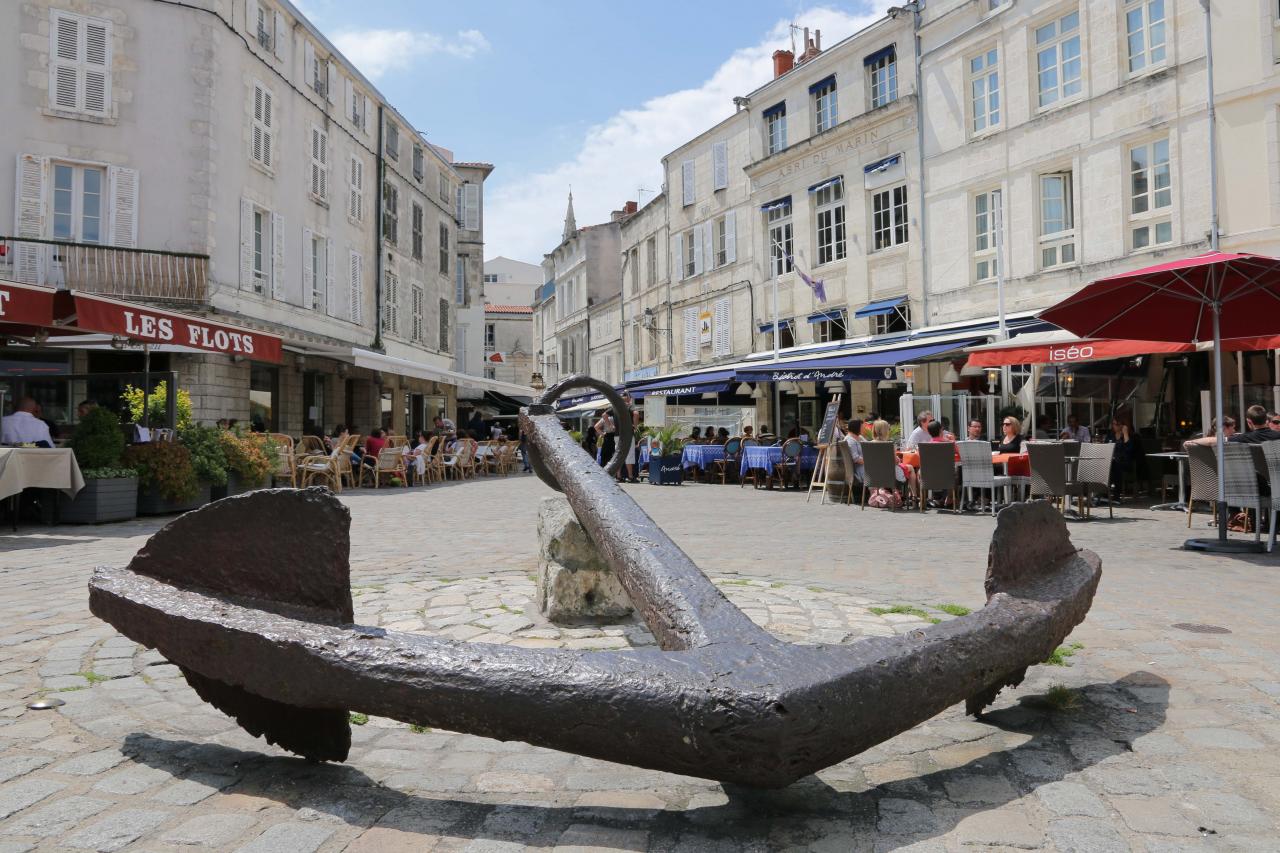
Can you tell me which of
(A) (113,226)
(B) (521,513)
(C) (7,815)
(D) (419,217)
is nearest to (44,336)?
(B) (521,513)

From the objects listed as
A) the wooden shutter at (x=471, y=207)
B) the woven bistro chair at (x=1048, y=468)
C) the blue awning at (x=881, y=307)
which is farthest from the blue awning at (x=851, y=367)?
the wooden shutter at (x=471, y=207)

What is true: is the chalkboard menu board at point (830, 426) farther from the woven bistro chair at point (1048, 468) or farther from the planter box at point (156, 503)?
the planter box at point (156, 503)

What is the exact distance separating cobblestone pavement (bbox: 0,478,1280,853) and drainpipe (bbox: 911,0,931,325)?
46.0 feet

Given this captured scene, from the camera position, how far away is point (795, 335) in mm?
21750

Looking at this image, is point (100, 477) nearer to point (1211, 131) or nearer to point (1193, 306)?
point (1193, 306)

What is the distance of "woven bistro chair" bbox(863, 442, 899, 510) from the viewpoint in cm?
1068

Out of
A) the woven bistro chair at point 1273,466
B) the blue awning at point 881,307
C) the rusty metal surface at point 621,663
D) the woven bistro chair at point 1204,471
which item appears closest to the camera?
the rusty metal surface at point 621,663

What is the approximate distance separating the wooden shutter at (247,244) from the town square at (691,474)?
17 cm

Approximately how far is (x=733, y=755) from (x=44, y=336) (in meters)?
10.6

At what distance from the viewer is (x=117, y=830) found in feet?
6.15

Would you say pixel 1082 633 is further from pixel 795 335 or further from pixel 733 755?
pixel 795 335

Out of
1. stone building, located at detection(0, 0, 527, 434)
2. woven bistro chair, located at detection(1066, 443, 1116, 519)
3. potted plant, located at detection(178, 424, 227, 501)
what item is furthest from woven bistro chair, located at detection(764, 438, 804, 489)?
potted plant, located at detection(178, 424, 227, 501)

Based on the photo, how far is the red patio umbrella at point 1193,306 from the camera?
6.50 m

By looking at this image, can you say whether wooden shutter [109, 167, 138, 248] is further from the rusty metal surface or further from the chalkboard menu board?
the rusty metal surface
